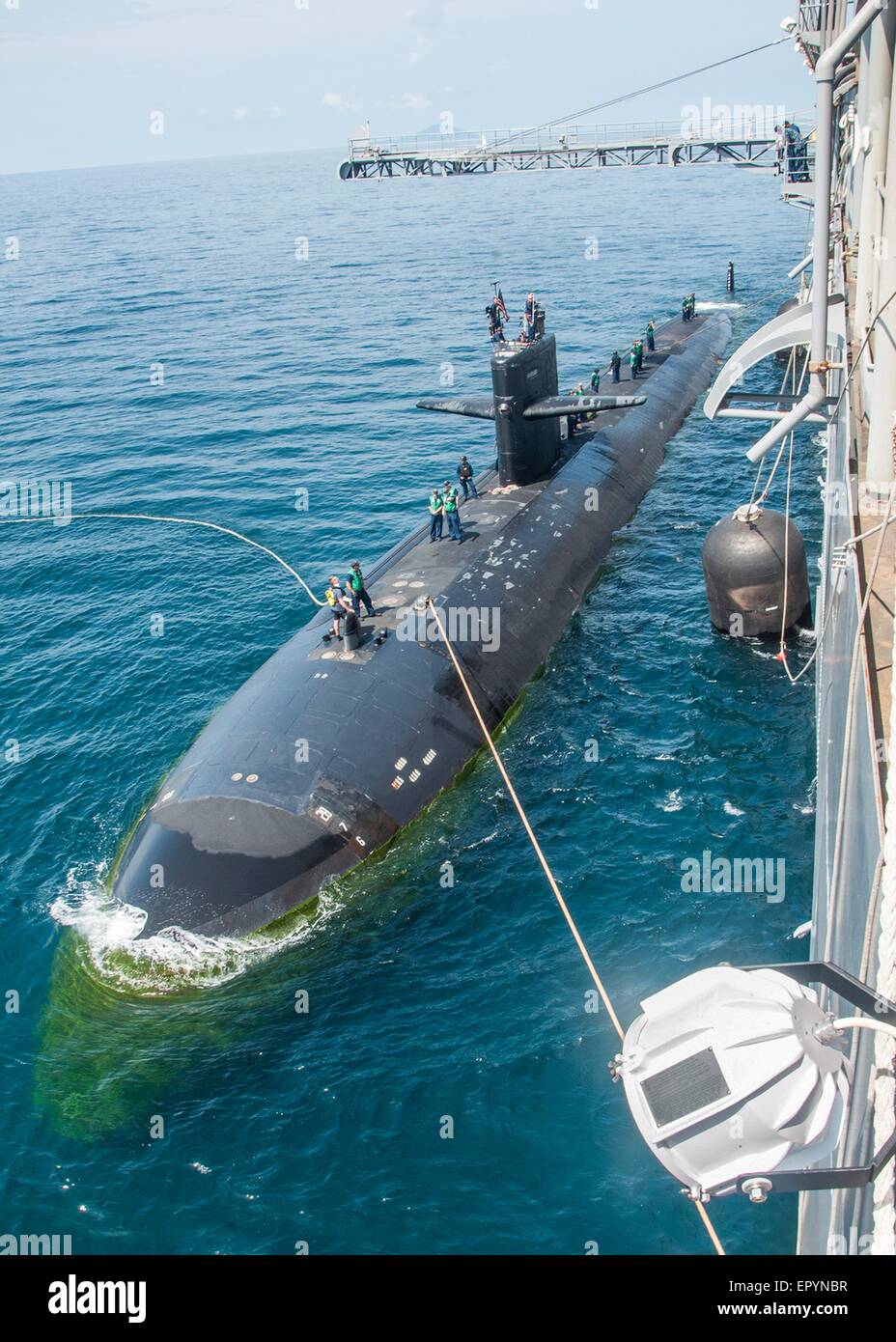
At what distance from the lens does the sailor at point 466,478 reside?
3266 cm

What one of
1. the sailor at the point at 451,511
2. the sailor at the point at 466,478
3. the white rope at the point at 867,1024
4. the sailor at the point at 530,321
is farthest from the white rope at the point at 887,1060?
the sailor at the point at 530,321

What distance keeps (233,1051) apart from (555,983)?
18.4 ft

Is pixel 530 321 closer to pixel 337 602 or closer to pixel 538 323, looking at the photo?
pixel 538 323

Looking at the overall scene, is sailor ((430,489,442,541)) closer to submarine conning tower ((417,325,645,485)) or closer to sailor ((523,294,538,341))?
submarine conning tower ((417,325,645,485))

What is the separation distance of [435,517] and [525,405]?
4.89 m

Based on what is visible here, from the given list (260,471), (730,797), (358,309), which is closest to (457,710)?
(730,797)

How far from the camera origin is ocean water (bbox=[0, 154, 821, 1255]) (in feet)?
51.0

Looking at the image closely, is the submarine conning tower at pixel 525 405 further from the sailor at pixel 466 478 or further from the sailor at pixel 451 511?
the sailor at pixel 451 511

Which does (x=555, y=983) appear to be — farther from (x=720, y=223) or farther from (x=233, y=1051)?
(x=720, y=223)

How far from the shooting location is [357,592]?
25719 mm

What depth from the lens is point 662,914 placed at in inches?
797

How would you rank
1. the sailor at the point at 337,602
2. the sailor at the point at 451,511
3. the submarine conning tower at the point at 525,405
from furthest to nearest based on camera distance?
the submarine conning tower at the point at 525,405 → the sailor at the point at 451,511 → the sailor at the point at 337,602

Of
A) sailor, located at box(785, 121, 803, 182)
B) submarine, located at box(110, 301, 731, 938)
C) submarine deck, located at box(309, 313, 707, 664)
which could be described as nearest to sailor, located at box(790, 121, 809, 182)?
sailor, located at box(785, 121, 803, 182)

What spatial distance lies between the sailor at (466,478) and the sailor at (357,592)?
24.0 ft
